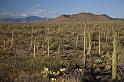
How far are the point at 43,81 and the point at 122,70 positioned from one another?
22.4ft

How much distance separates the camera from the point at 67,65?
69.3 ft

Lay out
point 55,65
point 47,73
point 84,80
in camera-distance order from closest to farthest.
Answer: point 84,80 → point 47,73 → point 55,65

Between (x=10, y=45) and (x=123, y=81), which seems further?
(x=10, y=45)

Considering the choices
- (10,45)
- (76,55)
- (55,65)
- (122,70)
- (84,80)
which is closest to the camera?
(84,80)

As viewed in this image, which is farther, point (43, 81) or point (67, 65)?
point (67, 65)

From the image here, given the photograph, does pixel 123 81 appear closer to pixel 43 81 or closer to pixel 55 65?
pixel 43 81

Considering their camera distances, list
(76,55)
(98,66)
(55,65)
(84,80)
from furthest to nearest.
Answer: (76,55)
(98,66)
(55,65)
(84,80)

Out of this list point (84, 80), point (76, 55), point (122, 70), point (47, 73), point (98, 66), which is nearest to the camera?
point (84, 80)

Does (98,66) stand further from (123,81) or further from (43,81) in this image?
(43,81)

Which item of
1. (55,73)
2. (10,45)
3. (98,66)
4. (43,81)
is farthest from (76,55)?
(43,81)

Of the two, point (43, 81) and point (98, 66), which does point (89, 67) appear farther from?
point (43, 81)

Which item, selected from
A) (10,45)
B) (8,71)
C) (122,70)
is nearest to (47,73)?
(8,71)

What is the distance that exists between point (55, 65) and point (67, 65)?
108 cm

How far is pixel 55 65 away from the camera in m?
20.4
